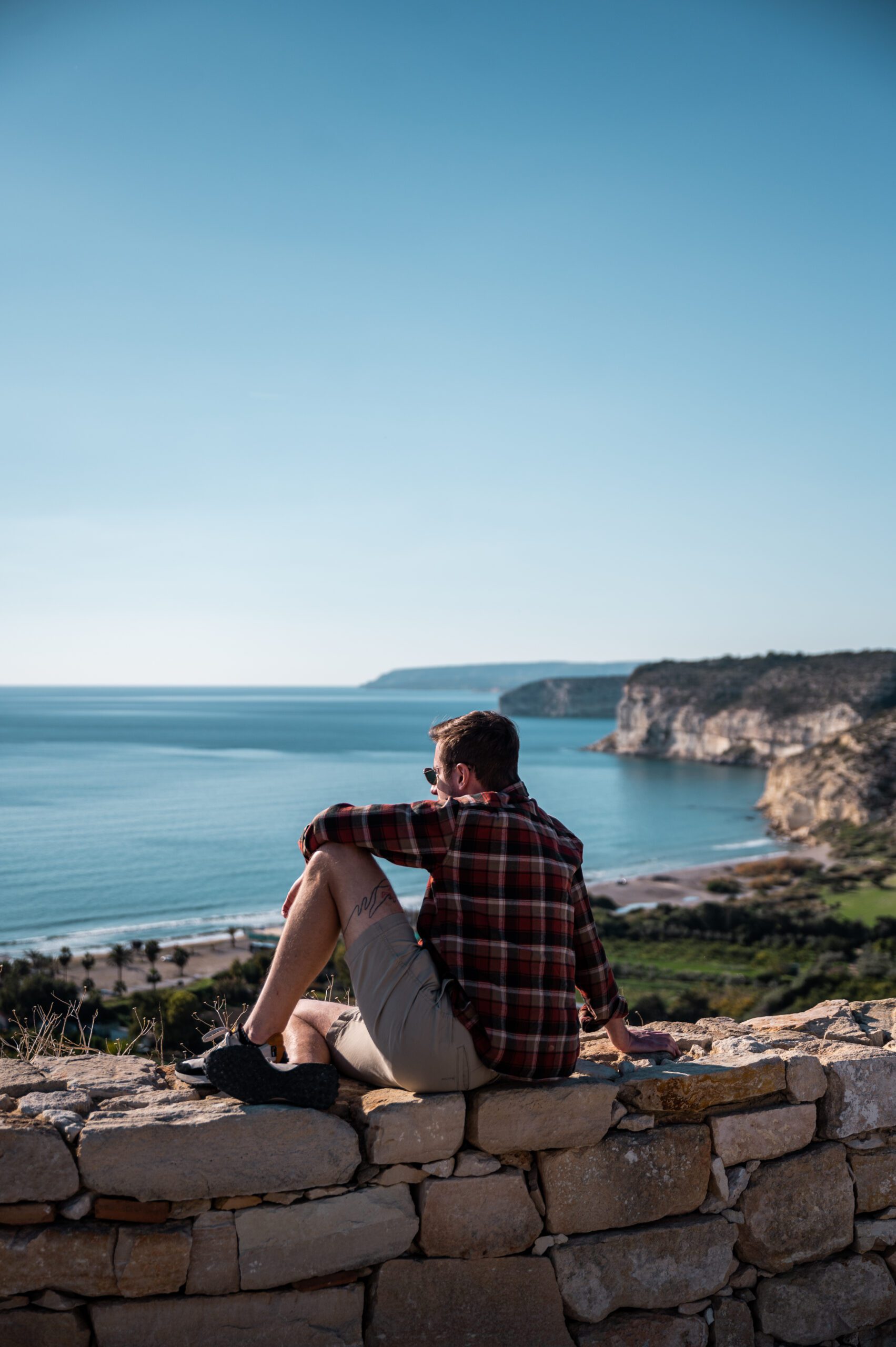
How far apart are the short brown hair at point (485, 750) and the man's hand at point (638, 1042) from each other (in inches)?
38.0

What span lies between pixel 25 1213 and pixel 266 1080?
675 millimetres

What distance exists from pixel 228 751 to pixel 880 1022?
99532mm

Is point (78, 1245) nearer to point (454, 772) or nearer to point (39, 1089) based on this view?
point (39, 1089)

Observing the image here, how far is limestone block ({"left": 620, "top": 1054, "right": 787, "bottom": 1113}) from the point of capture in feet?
9.48

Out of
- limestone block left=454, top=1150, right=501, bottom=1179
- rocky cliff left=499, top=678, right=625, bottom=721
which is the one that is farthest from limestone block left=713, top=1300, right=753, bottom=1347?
rocky cliff left=499, top=678, right=625, bottom=721

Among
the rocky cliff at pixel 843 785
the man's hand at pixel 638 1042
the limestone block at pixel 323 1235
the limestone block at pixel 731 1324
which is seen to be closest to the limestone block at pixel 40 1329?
the limestone block at pixel 323 1235

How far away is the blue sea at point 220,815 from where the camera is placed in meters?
35.9

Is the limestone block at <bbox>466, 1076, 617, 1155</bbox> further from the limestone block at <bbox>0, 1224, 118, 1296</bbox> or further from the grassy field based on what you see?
the grassy field

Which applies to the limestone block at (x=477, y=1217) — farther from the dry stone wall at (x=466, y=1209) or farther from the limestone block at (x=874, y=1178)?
the limestone block at (x=874, y=1178)

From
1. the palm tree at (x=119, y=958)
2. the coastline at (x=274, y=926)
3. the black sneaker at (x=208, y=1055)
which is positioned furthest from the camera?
the coastline at (x=274, y=926)

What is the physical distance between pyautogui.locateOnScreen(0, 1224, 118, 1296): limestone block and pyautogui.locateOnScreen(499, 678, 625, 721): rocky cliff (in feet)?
625

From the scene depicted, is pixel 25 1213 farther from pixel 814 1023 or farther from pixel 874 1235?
pixel 814 1023

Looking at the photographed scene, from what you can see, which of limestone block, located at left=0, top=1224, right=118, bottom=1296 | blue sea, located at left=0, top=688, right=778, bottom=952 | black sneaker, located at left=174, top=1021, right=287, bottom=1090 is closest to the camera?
limestone block, located at left=0, top=1224, right=118, bottom=1296

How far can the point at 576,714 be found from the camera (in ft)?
639
